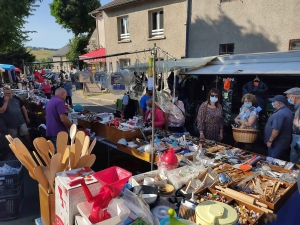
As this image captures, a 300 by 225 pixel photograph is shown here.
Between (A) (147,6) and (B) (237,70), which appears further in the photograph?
(A) (147,6)

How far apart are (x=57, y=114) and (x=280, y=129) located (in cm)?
342

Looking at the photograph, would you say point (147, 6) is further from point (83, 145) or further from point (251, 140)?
point (83, 145)

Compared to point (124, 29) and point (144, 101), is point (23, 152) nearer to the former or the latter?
point (144, 101)

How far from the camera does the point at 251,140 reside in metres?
3.79

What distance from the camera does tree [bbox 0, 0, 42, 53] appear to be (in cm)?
722

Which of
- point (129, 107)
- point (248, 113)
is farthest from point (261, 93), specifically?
point (129, 107)

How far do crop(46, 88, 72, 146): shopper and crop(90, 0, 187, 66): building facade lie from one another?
25.2 feet

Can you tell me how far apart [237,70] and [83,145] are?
4.29 m

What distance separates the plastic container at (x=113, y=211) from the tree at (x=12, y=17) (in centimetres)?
790

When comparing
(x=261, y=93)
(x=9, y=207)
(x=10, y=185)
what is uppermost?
(x=261, y=93)

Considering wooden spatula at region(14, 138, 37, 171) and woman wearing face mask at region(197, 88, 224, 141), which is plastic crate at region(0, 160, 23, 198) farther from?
woman wearing face mask at region(197, 88, 224, 141)

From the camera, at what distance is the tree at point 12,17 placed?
23.7ft

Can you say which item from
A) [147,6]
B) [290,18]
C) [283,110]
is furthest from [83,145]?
[147,6]

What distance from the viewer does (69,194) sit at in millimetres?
1419
